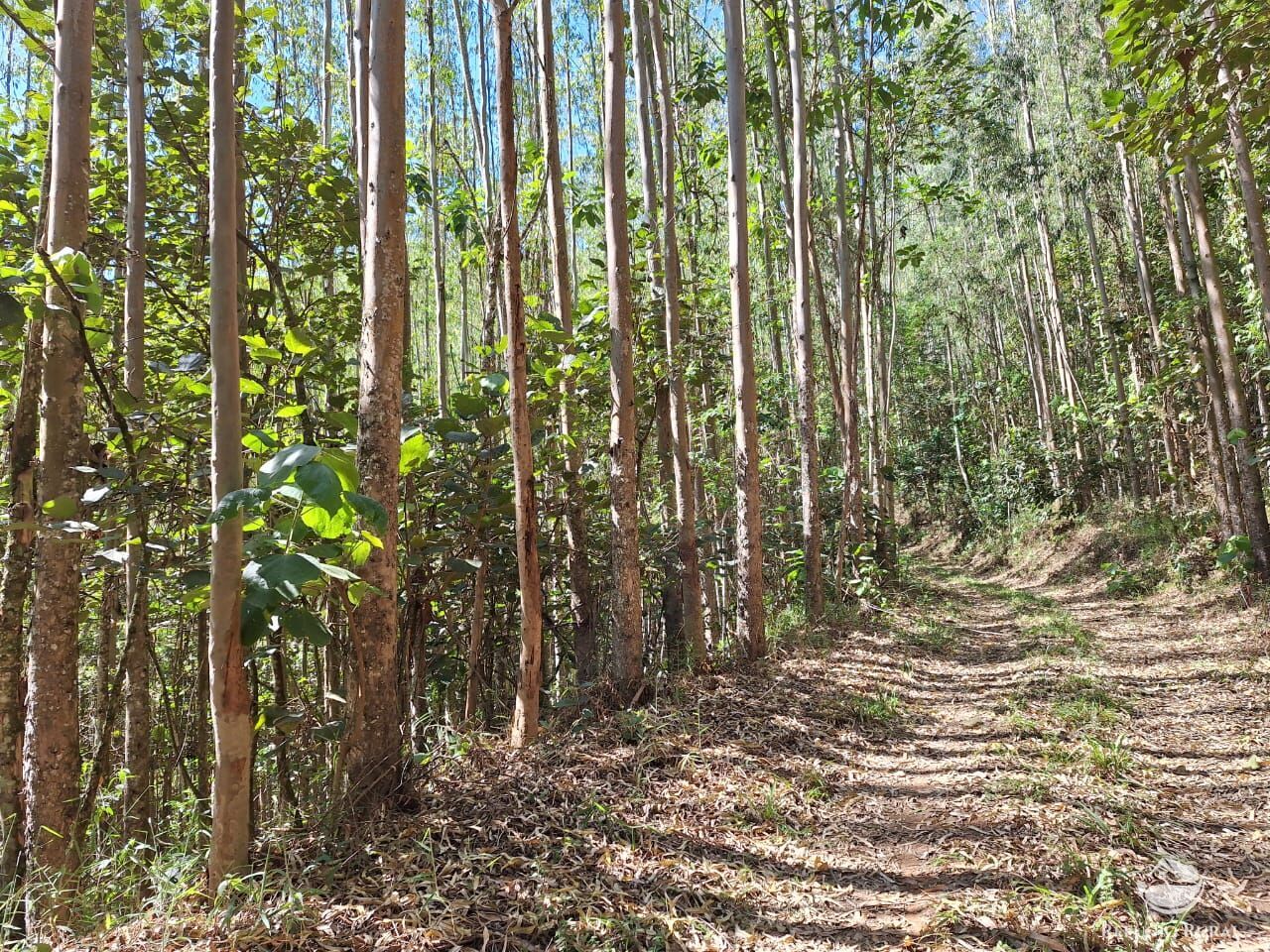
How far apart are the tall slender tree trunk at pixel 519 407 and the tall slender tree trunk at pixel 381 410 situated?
0.79 metres

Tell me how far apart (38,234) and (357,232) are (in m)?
1.93

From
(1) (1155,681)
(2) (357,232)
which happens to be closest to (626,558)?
(2) (357,232)

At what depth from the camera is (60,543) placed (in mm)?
2699

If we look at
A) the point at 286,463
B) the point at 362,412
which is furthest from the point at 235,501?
the point at 362,412

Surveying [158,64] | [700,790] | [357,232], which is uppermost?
[158,64]

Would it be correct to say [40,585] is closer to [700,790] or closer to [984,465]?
[700,790]

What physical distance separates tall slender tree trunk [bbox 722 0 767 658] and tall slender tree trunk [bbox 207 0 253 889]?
4.20m

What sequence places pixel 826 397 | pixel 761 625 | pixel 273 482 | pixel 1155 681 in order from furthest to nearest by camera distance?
1. pixel 826 397
2. pixel 761 625
3. pixel 1155 681
4. pixel 273 482

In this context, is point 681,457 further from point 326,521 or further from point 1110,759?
point 326,521

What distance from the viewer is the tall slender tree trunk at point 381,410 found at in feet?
8.59

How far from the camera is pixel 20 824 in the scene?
8.73ft

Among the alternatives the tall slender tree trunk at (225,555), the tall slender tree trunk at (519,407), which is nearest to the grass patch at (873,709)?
the tall slender tree trunk at (519,407)

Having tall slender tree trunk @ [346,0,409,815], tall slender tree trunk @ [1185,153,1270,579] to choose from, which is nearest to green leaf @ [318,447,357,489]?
tall slender tree trunk @ [346,0,409,815]

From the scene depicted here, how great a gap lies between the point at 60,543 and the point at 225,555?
119cm
